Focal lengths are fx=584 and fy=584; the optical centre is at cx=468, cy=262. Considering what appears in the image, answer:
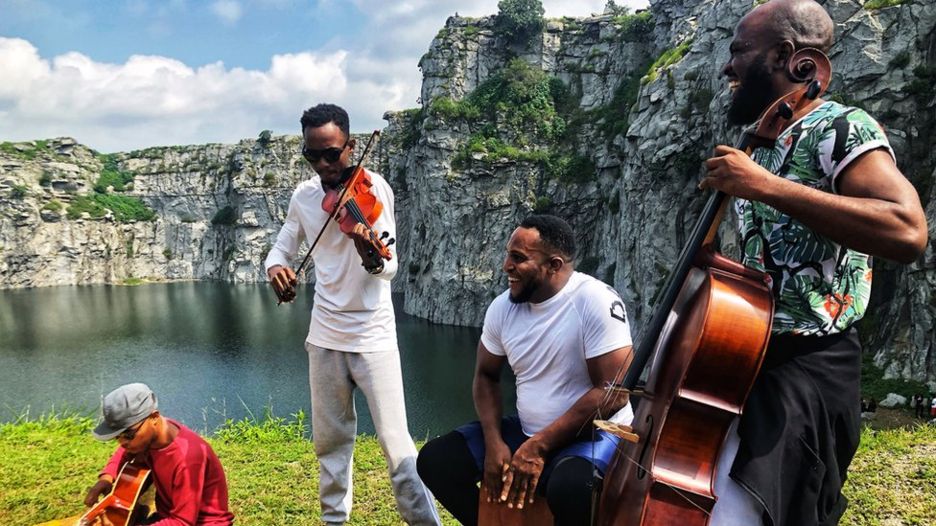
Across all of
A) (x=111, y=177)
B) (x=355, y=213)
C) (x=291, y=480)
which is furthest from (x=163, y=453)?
(x=111, y=177)

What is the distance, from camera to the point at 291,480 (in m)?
4.74

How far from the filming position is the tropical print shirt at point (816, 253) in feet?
5.09

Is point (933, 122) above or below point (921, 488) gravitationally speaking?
above

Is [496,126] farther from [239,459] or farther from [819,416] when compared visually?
[819,416]

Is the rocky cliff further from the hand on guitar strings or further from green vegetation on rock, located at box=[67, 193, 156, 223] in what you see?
the hand on guitar strings

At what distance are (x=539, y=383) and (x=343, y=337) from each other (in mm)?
1208

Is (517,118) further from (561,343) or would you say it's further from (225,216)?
(225,216)

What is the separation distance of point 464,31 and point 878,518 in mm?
44338

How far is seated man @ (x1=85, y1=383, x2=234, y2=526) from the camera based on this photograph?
2.76 metres

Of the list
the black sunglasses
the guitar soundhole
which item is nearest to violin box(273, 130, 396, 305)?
the black sunglasses

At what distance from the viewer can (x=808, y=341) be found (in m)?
1.60

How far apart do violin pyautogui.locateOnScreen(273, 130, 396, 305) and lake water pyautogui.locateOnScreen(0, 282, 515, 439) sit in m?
8.30

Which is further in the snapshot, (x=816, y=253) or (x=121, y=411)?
(x=121, y=411)

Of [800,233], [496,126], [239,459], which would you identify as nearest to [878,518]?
[800,233]
